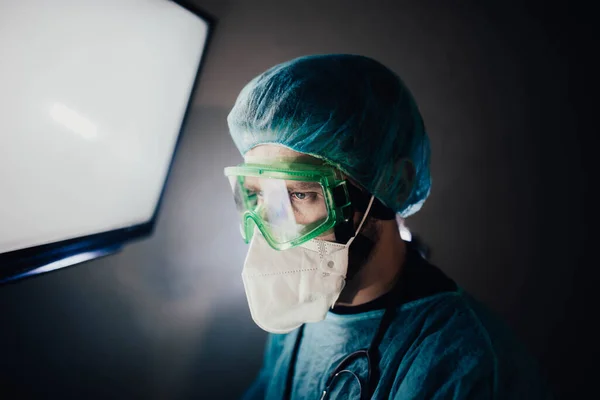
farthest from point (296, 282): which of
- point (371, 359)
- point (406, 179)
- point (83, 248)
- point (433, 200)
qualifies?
point (433, 200)

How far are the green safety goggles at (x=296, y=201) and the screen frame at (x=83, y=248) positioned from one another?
44 cm

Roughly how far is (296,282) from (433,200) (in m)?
0.86

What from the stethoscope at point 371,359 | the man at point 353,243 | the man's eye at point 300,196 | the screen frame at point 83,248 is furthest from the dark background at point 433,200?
the stethoscope at point 371,359

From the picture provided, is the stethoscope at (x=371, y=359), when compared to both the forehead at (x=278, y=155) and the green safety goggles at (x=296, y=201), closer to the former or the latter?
the green safety goggles at (x=296, y=201)

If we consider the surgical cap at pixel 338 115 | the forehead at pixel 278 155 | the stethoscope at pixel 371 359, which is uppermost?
the surgical cap at pixel 338 115

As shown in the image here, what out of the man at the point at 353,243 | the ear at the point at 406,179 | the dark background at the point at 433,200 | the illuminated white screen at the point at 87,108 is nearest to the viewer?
the illuminated white screen at the point at 87,108

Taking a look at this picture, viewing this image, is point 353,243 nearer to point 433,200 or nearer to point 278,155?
point 278,155

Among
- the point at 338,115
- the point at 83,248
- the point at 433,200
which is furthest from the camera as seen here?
the point at 433,200

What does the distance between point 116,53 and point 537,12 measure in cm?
152

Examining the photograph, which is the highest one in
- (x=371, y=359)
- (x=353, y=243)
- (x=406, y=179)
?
(x=406, y=179)

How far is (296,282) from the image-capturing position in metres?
0.77

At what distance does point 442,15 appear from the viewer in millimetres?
1115

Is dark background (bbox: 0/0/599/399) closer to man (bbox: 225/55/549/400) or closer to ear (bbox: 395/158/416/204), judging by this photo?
man (bbox: 225/55/549/400)

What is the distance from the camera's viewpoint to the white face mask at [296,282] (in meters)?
0.76
